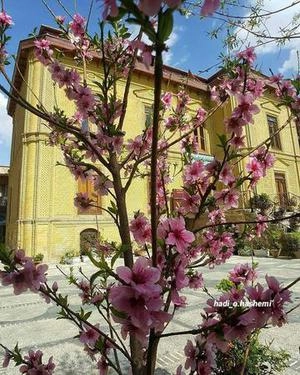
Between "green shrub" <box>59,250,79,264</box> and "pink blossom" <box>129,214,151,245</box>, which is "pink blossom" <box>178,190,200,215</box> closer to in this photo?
"pink blossom" <box>129,214,151,245</box>

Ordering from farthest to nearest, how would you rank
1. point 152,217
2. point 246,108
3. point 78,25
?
point 78,25 → point 246,108 → point 152,217

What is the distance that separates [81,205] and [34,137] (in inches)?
645

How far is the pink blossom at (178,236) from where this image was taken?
135 cm

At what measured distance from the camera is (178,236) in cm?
138

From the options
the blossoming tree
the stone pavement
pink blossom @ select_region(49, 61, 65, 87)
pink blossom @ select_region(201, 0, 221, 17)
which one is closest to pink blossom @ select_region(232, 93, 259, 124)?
the blossoming tree

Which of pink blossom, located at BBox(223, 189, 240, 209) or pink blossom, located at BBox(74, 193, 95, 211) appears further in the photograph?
pink blossom, located at BBox(74, 193, 95, 211)

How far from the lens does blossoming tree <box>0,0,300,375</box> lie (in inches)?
38.4

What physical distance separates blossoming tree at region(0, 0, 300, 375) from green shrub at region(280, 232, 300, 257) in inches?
603

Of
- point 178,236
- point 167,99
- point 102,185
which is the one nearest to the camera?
point 178,236

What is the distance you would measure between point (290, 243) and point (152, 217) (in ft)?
56.0

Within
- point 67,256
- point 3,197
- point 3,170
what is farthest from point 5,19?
point 3,170

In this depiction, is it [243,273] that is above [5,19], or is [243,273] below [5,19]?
below

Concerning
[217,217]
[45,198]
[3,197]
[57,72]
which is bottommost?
[217,217]

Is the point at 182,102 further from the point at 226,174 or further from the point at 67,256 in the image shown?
the point at 67,256
